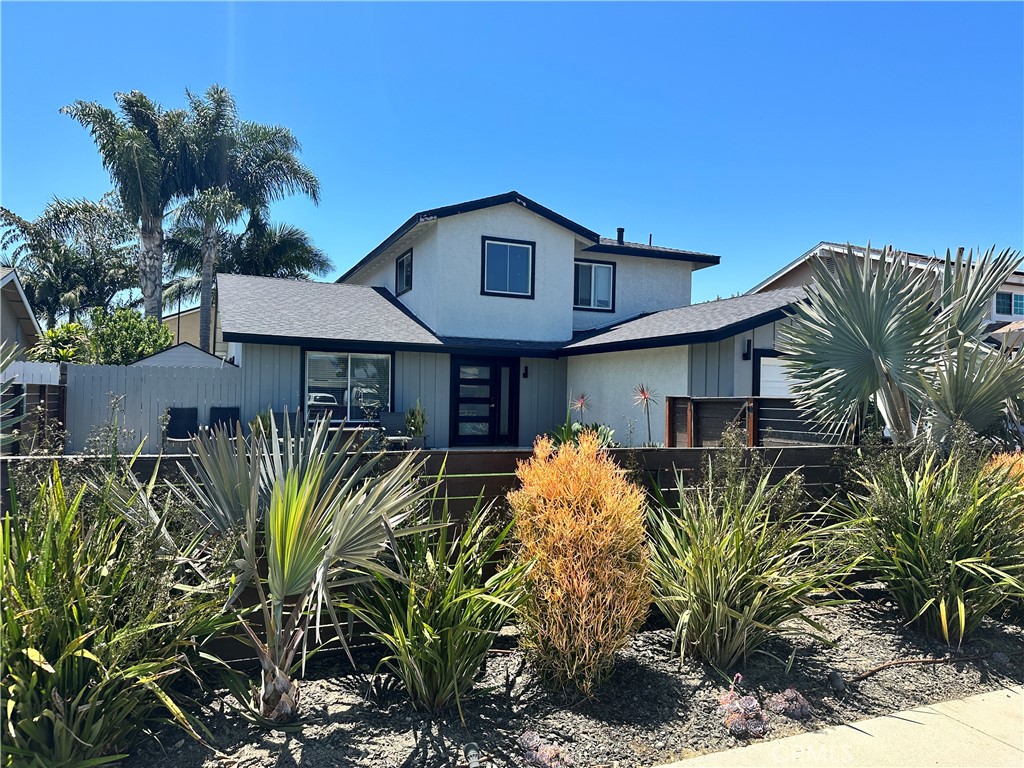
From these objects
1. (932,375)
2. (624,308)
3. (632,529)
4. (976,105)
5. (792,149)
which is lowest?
(632,529)

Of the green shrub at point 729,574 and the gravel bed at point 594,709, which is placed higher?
the green shrub at point 729,574

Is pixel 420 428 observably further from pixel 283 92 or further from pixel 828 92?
pixel 828 92

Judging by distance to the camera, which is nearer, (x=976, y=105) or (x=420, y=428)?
(x=976, y=105)

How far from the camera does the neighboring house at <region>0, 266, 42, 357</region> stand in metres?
14.2

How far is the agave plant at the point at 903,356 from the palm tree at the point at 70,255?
32.4m

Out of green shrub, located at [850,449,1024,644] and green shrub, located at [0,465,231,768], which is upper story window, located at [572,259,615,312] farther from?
green shrub, located at [0,465,231,768]

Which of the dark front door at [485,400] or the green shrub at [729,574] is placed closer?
the green shrub at [729,574]

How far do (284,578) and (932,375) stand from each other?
6.94 metres

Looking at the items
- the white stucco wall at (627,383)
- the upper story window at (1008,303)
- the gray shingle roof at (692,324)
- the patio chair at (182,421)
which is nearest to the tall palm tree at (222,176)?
the patio chair at (182,421)

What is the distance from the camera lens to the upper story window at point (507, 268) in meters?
15.3

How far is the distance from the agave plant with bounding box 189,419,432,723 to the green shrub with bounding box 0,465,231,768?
0.27 meters

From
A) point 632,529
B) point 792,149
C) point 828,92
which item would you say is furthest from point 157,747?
point 792,149

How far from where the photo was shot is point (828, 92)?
11609 mm

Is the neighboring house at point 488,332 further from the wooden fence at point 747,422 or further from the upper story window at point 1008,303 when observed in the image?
the upper story window at point 1008,303
